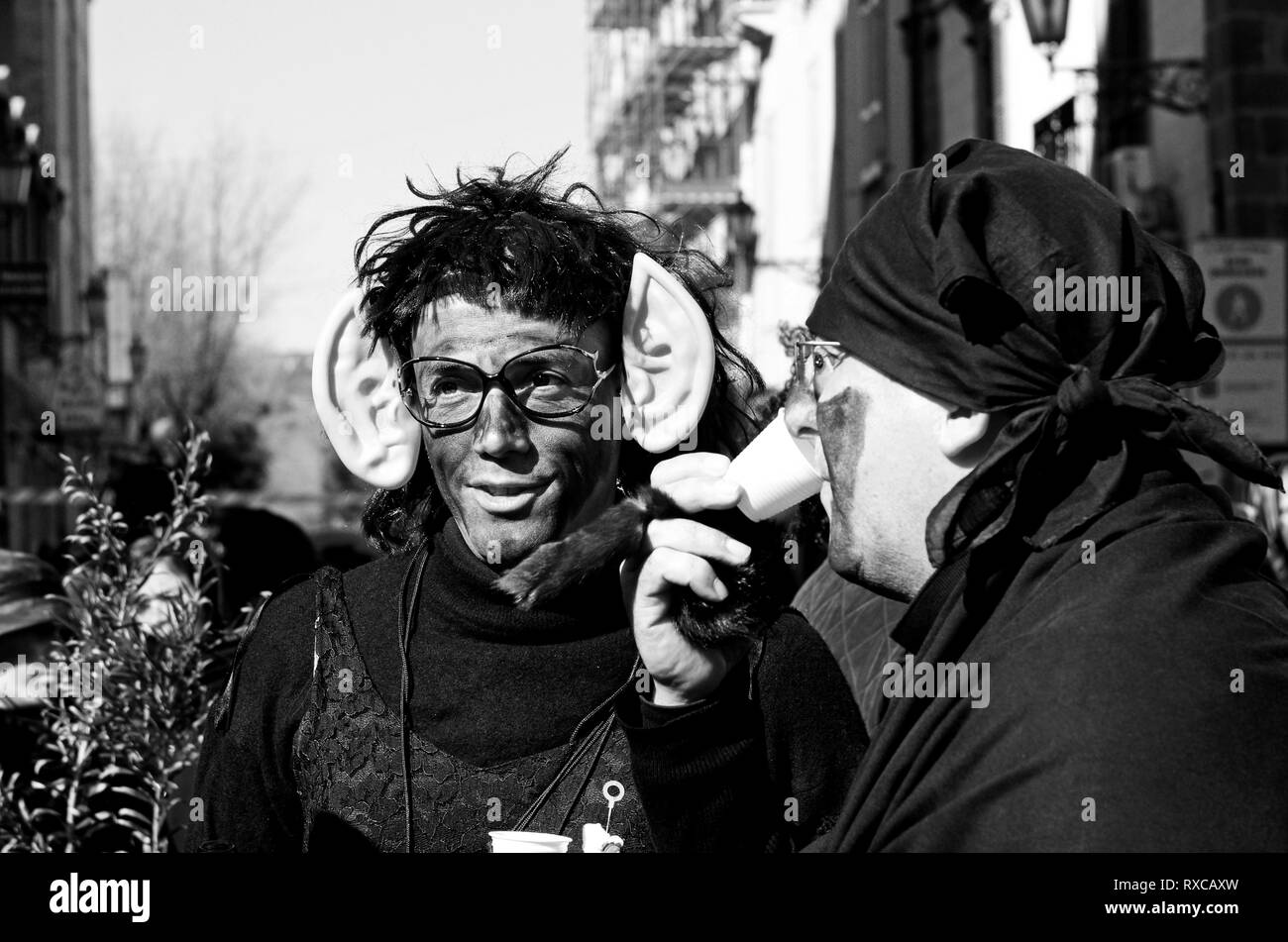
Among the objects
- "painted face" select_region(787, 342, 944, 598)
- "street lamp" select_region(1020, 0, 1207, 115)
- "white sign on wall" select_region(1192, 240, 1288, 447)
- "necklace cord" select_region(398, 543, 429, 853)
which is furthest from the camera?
"street lamp" select_region(1020, 0, 1207, 115)

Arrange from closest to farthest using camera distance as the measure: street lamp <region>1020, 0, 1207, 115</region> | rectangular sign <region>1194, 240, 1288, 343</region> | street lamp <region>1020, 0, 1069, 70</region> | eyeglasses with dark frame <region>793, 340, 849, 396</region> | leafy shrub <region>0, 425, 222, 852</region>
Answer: eyeglasses with dark frame <region>793, 340, 849, 396</region> < leafy shrub <region>0, 425, 222, 852</region> < rectangular sign <region>1194, 240, 1288, 343</region> < street lamp <region>1020, 0, 1069, 70</region> < street lamp <region>1020, 0, 1207, 115</region>

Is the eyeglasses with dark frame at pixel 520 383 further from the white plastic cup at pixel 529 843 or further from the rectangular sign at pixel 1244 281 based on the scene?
the rectangular sign at pixel 1244 281

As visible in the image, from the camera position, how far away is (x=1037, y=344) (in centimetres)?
211

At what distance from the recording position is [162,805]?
3.49 m

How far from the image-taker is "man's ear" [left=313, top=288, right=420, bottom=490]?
304 cm

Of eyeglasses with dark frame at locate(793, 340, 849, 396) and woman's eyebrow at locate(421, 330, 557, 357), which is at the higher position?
woman's eyebrow at locate(421, 330, 557, 357)

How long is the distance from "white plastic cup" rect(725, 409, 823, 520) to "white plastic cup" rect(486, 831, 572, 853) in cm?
48

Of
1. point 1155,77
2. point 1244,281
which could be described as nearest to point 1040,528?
point 1244,281

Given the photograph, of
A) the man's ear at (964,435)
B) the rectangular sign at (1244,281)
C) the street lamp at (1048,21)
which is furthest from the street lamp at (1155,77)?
the man's ear at (964,435)

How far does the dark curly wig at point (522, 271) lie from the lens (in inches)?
115

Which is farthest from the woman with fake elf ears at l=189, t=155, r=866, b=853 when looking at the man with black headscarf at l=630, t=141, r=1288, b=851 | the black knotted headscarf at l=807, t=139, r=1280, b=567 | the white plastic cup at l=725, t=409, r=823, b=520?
the black knotted headscarf at l=807, t=139, r=1280, b=567

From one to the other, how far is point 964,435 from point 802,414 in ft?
1.04

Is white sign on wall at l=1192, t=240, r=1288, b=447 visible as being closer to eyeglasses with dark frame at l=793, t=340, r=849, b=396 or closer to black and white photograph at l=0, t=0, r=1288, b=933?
black and white photograph at l=0, t=0, r=1288, b=933
